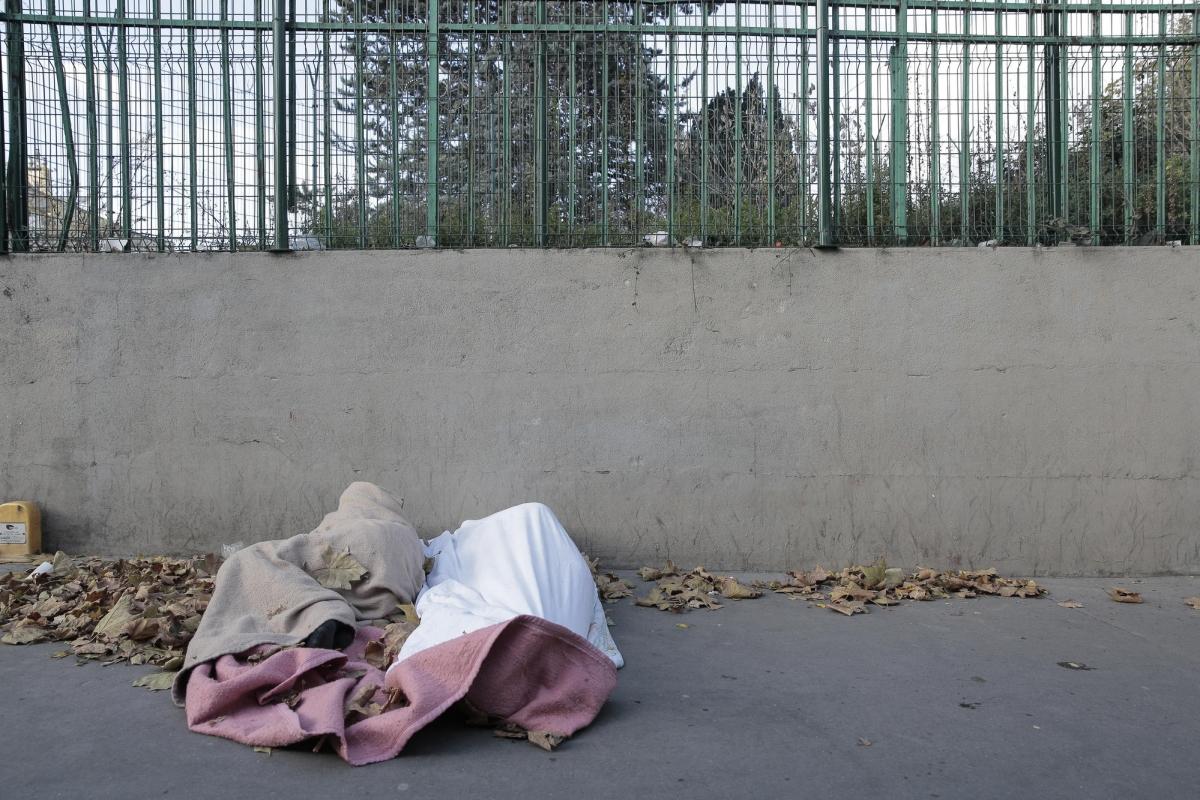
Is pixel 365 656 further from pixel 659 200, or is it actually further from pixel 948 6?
pixel 948 6

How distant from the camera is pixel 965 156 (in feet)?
20.0

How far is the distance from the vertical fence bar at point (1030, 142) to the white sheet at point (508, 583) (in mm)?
3640

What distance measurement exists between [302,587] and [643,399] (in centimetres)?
256

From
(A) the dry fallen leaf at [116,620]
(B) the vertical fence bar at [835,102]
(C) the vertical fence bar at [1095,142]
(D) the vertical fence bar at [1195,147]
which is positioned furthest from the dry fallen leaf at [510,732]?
A: (D) the vertical fence bar at [1195,147]

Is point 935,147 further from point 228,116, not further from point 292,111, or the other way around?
point 228,116

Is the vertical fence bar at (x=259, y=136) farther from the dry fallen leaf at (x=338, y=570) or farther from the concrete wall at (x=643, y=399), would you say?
the dry fallen leaf at (x=338, y=570)

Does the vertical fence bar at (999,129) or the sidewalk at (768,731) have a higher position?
the vertical fence bar at (999,129)

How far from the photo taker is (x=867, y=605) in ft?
16.8

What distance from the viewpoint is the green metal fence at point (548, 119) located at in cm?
607

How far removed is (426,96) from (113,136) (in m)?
2.06

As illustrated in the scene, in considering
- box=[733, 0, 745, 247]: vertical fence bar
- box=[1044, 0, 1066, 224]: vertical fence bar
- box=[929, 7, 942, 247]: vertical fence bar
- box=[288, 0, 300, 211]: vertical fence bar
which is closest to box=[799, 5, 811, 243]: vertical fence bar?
box=[733, 0, 745, 247]: vertical fence bar

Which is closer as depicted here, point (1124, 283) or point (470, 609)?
point (470, 609)

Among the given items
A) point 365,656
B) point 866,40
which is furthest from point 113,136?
point 866,40

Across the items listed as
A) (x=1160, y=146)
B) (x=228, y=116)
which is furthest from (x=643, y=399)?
(x=1160, y=146)
